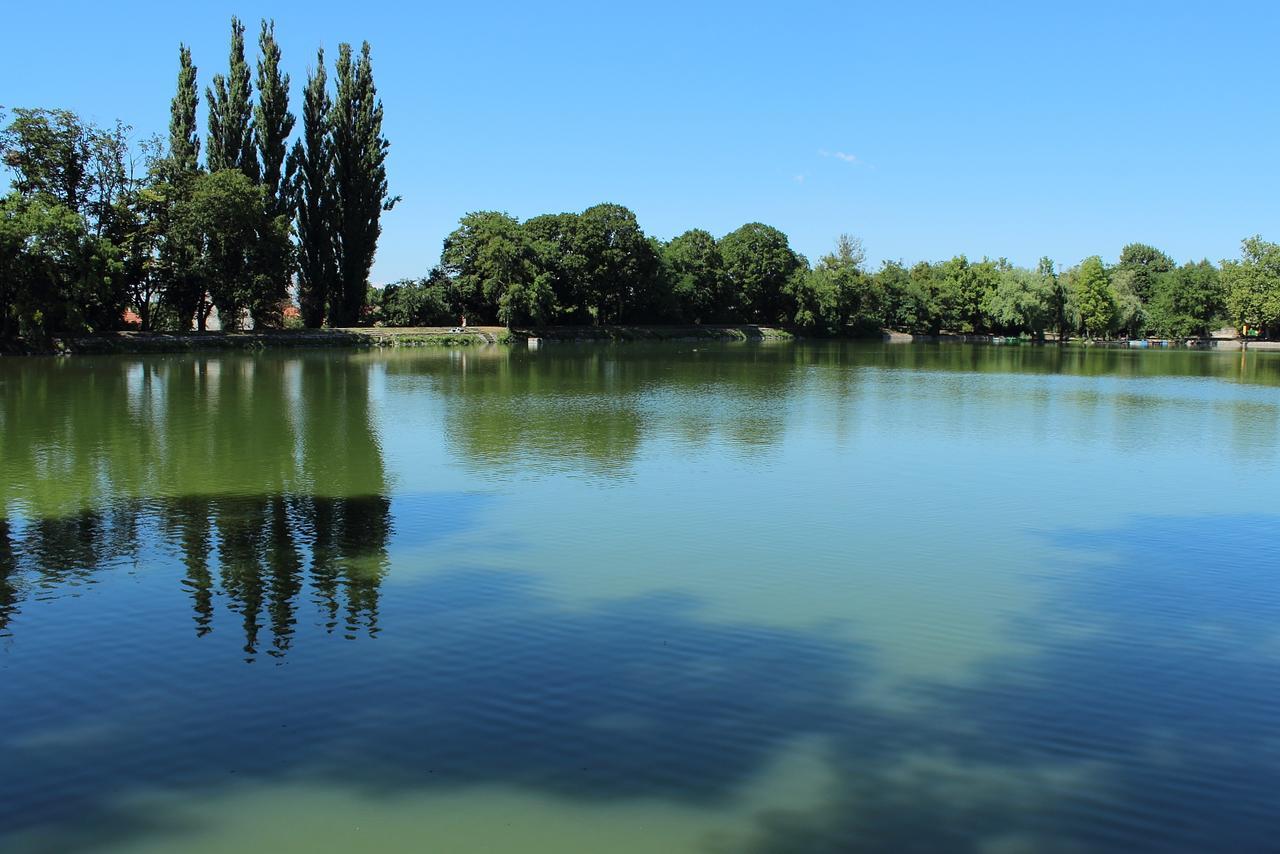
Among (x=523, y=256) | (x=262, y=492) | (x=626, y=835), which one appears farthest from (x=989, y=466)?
(x=523, y=256)

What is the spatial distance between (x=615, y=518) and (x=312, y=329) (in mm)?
48537

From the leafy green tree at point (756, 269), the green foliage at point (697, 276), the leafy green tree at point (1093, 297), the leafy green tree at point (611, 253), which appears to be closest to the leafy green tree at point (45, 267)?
the leafy green tree at point (611, 253)

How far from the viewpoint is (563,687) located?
6.30 m

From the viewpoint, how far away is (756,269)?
3105 inches

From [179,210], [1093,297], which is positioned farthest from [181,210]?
[1093,297]

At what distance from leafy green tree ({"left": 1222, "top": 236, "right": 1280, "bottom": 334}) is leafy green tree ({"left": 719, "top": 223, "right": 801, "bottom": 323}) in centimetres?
3693

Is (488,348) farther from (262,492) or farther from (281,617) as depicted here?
(281,617)

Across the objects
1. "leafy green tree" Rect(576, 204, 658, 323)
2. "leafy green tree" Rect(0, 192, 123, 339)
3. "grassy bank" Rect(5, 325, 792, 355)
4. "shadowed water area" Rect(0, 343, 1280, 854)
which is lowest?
"shadowed water area" Rect(0, 343, 1280, 854)

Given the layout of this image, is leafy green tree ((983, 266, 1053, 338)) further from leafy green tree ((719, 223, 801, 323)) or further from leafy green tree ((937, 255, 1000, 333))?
leafy green tree ((719, 223, 801, 323))

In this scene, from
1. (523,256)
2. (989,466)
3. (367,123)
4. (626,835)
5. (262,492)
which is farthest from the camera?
(523,256)

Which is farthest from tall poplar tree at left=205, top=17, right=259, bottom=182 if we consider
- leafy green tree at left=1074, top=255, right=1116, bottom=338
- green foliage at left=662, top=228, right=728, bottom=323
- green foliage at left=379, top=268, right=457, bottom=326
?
leafy green tree at left=1074, top=255, right=1116, bottom=338

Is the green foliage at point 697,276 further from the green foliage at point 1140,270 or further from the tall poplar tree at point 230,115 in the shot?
the green foliage at point 1140,270

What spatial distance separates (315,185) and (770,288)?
3955cm

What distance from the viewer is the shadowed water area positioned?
16.0 ft
